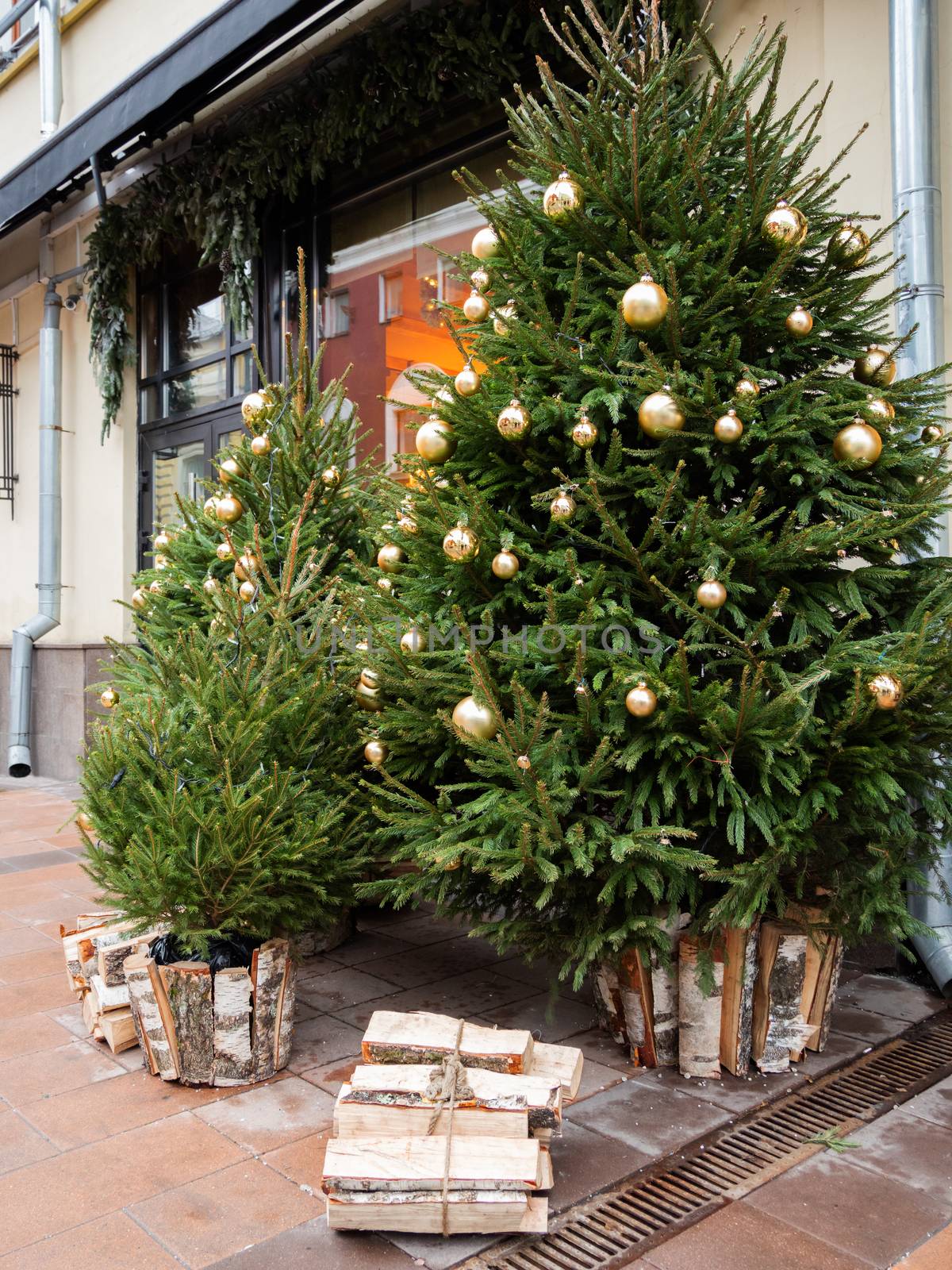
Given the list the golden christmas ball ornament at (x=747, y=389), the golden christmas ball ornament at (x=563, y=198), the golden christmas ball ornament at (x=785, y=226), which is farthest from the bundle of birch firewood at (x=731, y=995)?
the golden christmas ball ornament at (x=563, y=198)

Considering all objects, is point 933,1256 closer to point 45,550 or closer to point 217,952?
point 217,952

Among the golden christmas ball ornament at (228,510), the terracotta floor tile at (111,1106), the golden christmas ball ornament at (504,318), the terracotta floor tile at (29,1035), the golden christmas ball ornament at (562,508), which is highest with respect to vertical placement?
the golden christmas ball ornament at (504,318)

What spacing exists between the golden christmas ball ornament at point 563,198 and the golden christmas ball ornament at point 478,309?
44 centimetres

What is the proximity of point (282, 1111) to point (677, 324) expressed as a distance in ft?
9.17

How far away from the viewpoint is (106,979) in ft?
12.5

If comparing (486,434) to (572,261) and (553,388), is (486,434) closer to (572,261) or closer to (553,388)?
(553,388)

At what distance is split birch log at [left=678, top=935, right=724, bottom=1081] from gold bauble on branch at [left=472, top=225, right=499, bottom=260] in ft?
8.20

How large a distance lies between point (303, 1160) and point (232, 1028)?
577 mm

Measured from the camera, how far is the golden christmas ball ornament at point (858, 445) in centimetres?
316

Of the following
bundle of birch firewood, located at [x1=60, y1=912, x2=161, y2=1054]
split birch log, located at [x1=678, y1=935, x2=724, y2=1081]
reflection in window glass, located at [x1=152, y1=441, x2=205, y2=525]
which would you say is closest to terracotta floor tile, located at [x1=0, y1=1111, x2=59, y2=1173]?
bundle of birch firewood, located at [x1=60, y1=912, x2=161, y2=1054]

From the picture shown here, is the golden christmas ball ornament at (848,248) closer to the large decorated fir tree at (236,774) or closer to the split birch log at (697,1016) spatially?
the large decorated fir tree at (236,774)

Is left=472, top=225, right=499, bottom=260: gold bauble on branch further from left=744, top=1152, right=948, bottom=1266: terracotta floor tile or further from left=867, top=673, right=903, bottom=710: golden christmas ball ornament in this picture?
left=744, top=1152, right=948, bottom=1266: terracotta floor tile

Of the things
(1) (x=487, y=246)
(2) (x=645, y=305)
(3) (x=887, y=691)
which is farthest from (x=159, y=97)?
(3) (x=887, y=691)

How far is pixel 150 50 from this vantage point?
9.12 metres
